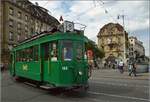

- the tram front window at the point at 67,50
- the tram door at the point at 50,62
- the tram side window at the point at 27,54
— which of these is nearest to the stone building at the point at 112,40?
the tram side window at the point at 27,54

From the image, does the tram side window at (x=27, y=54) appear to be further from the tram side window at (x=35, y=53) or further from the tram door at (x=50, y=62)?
the tram door at (x=50, y=62)

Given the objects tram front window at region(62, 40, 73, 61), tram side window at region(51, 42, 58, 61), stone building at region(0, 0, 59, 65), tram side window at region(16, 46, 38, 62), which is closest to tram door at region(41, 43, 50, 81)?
tram side window at region(51, 42, 58, 61)

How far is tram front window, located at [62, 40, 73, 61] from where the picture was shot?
14172 millimetres

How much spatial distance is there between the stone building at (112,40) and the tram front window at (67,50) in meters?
87.3

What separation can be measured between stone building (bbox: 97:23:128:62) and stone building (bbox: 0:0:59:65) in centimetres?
3763

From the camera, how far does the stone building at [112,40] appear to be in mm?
102438

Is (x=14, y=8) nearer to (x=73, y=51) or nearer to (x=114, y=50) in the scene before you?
(x=114, y=50)

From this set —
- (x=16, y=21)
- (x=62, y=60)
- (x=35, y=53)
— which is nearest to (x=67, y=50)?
(x=62, y=60)

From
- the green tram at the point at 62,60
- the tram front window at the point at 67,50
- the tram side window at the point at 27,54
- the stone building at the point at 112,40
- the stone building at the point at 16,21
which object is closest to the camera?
the green tram at the point at 62,60

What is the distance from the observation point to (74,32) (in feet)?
48.1

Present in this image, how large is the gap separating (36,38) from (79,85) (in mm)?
4076

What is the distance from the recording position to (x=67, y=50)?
1428cm

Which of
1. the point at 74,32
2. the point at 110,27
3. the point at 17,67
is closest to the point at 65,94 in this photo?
the point at 74,32

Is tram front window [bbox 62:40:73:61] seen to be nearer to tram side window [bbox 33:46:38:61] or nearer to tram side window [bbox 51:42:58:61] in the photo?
tram side window [bbox 51:42:58:61]
